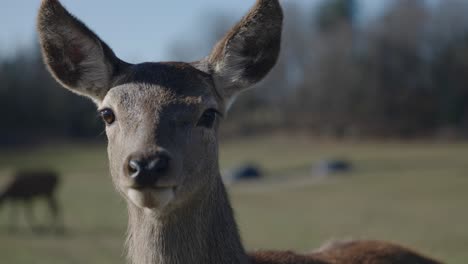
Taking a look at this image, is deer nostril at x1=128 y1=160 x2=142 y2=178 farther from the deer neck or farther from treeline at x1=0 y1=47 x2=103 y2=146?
treeline at x1=0 y1=47 x2=103 y2=146

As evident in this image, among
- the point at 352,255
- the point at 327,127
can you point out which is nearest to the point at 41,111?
the point at 327,127

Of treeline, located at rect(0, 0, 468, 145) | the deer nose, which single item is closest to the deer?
the deer nose

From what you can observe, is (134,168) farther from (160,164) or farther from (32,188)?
(32,188)

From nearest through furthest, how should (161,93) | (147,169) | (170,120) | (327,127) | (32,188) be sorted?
1. (147,169)
2. (170,120)
3. (161,93)
4. (32,188)
5. (327,127)

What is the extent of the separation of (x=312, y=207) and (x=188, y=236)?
24.2 m

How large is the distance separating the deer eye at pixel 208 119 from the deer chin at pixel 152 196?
0.72 meters

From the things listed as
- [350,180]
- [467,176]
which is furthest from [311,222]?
[467,176]

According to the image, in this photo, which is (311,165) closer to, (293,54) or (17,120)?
(293,54)

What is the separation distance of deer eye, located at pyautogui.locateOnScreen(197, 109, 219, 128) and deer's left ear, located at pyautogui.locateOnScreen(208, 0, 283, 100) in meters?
0.37

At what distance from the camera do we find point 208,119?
4.70 meters

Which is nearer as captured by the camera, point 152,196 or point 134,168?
point 134,168

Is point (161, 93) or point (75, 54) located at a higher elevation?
point (75, 54)

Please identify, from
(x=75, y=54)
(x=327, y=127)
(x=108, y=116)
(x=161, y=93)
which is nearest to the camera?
(x=161, y=93)

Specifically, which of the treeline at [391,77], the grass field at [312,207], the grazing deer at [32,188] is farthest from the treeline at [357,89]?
the grazing deer at [32,188]
